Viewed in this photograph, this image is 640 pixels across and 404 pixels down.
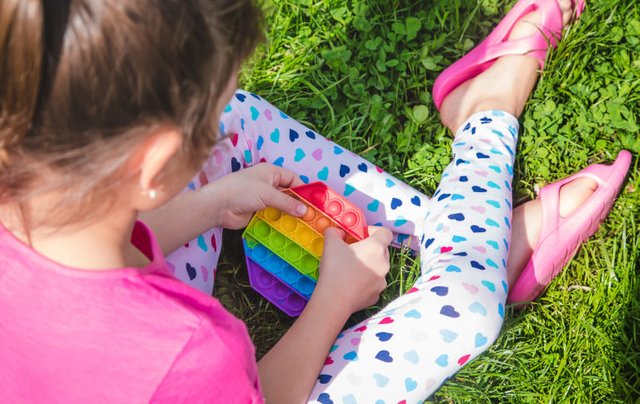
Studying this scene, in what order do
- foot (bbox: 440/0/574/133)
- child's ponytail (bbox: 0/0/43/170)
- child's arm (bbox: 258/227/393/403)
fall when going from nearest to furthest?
child's ponytail (bbox: 0/0/43/170)
child's arm (bbox: 258/227/393/403)
foot (bbox: 440/0/574/133)

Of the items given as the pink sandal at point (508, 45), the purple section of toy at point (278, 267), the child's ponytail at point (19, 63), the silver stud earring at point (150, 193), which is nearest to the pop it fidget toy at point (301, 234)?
the purple section of toy at point (278, 267)

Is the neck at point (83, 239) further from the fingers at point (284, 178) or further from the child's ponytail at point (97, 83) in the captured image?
the fingers at point (284, 178)

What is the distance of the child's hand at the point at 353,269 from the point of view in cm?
123

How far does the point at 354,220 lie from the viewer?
1.34 m

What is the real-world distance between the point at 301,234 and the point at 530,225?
0.48 metres

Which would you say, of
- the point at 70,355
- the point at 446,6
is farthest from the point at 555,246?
the point at 70,355

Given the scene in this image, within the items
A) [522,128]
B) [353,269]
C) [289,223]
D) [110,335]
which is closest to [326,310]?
[353,269]

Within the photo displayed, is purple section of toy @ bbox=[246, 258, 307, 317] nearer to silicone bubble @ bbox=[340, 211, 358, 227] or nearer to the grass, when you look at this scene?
the grass

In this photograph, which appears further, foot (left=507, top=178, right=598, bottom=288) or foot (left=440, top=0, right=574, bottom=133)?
foot (left=440, top=0, right=574, bottom=133)

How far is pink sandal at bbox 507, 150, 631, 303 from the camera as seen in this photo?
54.9 inches

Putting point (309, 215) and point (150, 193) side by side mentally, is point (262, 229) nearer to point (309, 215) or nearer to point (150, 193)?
point (309, 215)

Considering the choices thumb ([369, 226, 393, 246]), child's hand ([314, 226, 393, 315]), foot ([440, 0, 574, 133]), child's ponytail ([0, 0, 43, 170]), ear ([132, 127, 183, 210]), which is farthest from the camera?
foot ([440, 0, 574, 133])

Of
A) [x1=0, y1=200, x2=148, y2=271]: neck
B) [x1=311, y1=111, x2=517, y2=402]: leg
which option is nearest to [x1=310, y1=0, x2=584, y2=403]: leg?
[x1=311, y1=111, x2=517, y2=402]: leg

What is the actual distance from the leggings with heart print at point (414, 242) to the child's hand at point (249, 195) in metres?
0.04
